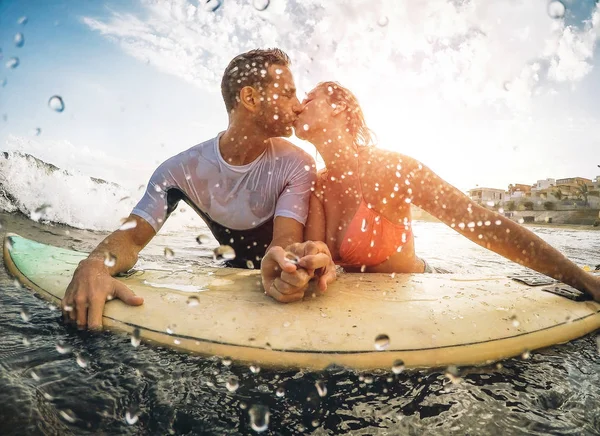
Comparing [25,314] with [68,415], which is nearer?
[68,415]

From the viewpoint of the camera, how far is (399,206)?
2.36m

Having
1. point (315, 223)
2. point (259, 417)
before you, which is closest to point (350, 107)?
point (315, 223)

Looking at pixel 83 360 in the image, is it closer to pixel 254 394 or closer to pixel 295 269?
pixel 254 394

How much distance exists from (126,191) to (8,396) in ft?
39.3

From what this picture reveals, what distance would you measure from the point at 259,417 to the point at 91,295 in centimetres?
115

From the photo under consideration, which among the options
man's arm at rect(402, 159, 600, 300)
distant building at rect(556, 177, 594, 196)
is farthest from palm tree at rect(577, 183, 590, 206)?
man's arm at rect(402, 159, 600, 300)

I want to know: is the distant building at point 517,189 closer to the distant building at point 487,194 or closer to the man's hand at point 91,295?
the distant building at point 487,194

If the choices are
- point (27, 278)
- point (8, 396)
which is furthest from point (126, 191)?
point (8, 396)

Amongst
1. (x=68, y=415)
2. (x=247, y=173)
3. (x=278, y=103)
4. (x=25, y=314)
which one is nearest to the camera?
(x=68, y=415)

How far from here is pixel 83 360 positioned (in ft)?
4.78

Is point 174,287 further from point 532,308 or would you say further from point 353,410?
point 532,308

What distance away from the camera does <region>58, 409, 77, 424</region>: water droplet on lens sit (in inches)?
43.0

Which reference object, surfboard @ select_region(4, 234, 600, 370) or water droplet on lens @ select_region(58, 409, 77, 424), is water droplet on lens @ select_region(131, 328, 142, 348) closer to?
surfboard @ select_region(4, 234, 600, 370)

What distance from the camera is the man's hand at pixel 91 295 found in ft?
5.70
